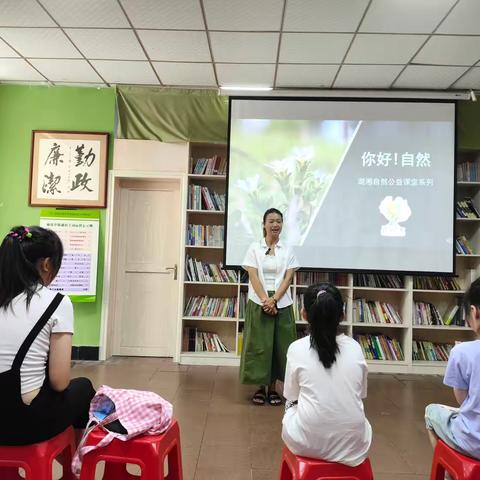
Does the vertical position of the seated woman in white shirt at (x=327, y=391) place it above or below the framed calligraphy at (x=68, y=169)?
below

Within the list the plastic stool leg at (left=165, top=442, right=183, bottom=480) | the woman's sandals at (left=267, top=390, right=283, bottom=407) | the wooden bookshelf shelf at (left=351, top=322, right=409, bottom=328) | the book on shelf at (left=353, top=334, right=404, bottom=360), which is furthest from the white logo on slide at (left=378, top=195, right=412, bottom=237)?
the plastic stool leg at (left=165, top=442, right=183, bottom=480)

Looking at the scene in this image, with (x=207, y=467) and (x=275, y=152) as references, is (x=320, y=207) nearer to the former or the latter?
(x=275, y=152)

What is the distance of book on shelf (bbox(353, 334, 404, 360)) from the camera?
396 centimetres

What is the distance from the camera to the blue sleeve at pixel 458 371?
4.31ft

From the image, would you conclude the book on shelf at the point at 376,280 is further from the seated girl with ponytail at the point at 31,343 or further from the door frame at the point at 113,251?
the seated girl with ponytail at the point at 31,343

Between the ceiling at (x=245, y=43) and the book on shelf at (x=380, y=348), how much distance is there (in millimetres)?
2502

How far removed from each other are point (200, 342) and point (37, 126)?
2740mm

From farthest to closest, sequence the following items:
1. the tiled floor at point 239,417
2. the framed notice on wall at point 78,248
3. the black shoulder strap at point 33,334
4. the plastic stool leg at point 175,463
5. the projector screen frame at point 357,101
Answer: the framed notice on wall at point 78,248 → the projector screen frame at point 357,101 → the tiled floor at point 239,417 → the plastic stool leg at point 175,463 → the black shoulder strap at point 33,334

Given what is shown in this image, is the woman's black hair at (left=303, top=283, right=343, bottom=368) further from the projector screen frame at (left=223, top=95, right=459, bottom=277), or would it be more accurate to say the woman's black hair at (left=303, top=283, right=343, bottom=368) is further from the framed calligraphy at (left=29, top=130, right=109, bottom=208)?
the framed calligraphy at (left=29, top=130, right=109, bottom=208)

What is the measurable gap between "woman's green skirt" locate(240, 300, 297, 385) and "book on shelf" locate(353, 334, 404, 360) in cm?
136

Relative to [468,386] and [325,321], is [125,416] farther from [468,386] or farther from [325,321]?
[468,386]

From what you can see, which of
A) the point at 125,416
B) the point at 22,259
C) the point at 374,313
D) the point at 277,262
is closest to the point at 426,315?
the point at 374,313

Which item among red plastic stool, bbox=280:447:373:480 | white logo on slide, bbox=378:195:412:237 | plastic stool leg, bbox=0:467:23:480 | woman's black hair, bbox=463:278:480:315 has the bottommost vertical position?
plastic stool leg, bbox=0:467:23:480

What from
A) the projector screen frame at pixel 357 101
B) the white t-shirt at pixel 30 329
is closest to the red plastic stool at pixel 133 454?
the white t-shirt at pixel 30 329
